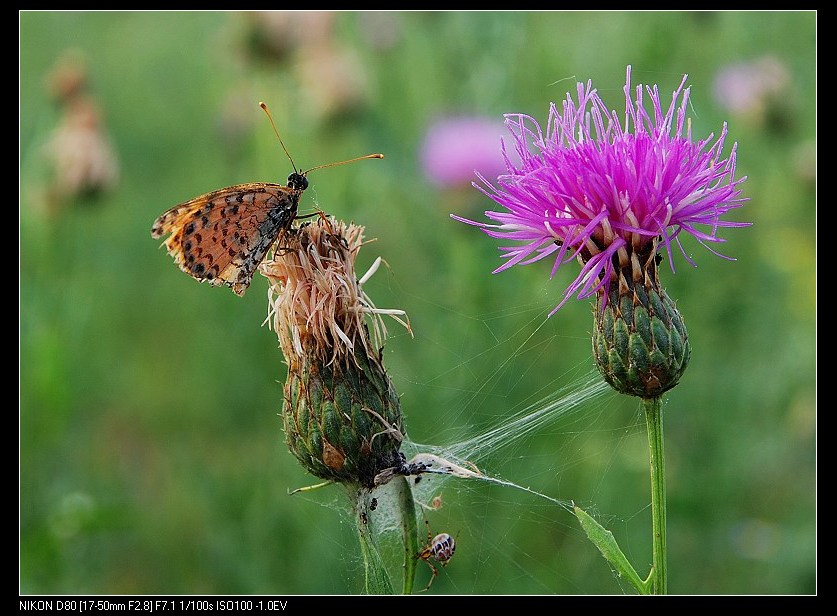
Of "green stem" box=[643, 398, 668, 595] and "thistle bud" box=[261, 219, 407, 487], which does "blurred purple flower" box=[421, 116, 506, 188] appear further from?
"green stem" box=[643, 398, 668, 595]

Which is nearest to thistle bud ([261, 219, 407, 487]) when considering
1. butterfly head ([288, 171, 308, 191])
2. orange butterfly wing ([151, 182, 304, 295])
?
orange butterfly wing ([151, 182, 304, 295])

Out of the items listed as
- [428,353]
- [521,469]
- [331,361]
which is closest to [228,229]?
[331,361]

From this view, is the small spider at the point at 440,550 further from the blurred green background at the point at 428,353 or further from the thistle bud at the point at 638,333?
the thistle bud at the point at 638,333

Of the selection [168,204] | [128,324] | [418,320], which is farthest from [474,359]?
[168,204]

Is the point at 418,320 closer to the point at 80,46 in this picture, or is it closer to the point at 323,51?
the point at 323,51

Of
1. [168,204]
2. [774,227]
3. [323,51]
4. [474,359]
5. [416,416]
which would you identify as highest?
[323,51]

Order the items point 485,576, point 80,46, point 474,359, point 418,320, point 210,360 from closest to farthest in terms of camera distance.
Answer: point 485,576
point 474,359
point 418,320
point 210,360
point 80,46

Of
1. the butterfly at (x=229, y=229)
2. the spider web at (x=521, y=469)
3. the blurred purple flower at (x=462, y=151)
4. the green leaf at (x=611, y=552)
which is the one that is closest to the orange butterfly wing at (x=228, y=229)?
the butterfly at (x=229, y=229)

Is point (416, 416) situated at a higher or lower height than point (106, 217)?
lower
